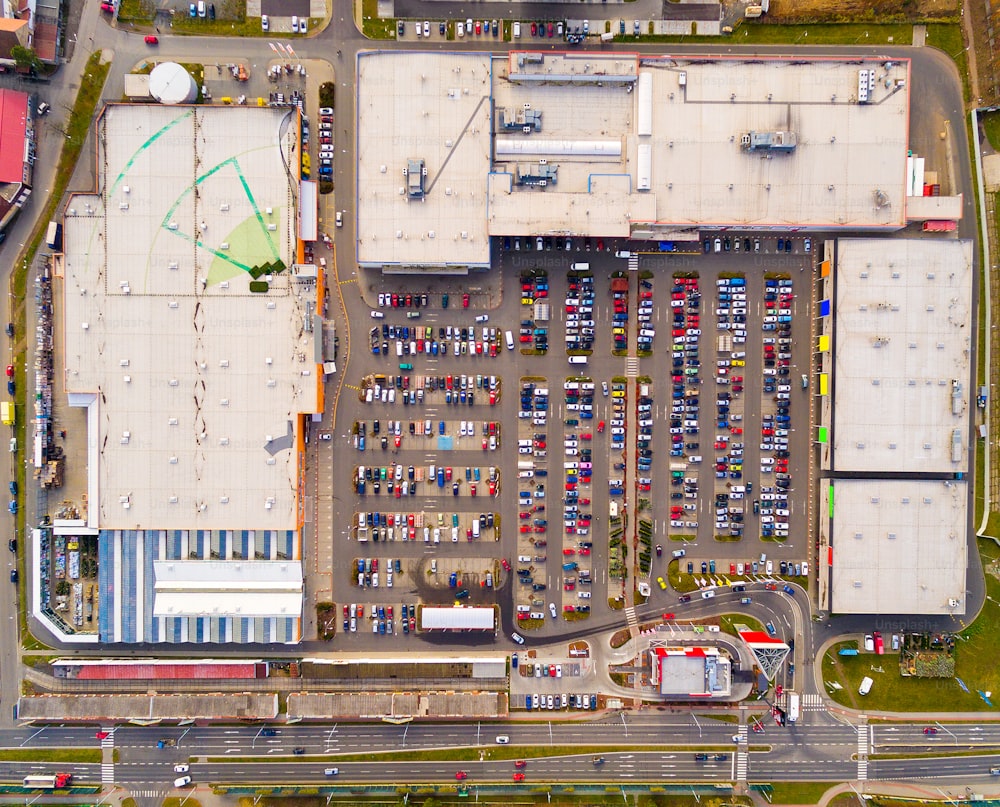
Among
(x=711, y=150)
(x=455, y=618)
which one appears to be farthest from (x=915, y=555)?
(x=455, y=618)

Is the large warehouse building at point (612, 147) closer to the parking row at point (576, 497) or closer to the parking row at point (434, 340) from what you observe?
the parking row at point (434, 340)

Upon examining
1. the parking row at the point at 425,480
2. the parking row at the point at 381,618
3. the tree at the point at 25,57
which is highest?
the tree at the point at 25,57

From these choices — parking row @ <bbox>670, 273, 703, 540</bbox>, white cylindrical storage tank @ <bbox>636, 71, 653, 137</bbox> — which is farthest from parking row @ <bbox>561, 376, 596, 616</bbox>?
white cylindrical storage tank @ <bbox>636, 71, 653, 137</bbox>

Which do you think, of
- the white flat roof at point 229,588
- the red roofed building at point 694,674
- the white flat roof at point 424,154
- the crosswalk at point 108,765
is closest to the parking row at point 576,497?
the red roofed building at point 694,674

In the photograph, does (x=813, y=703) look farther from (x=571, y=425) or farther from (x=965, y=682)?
(x=571, y=425)

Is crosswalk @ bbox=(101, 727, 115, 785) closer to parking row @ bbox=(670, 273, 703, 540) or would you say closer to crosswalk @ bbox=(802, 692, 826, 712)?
parking row @ bbox=(670, 273, 703, 540)
